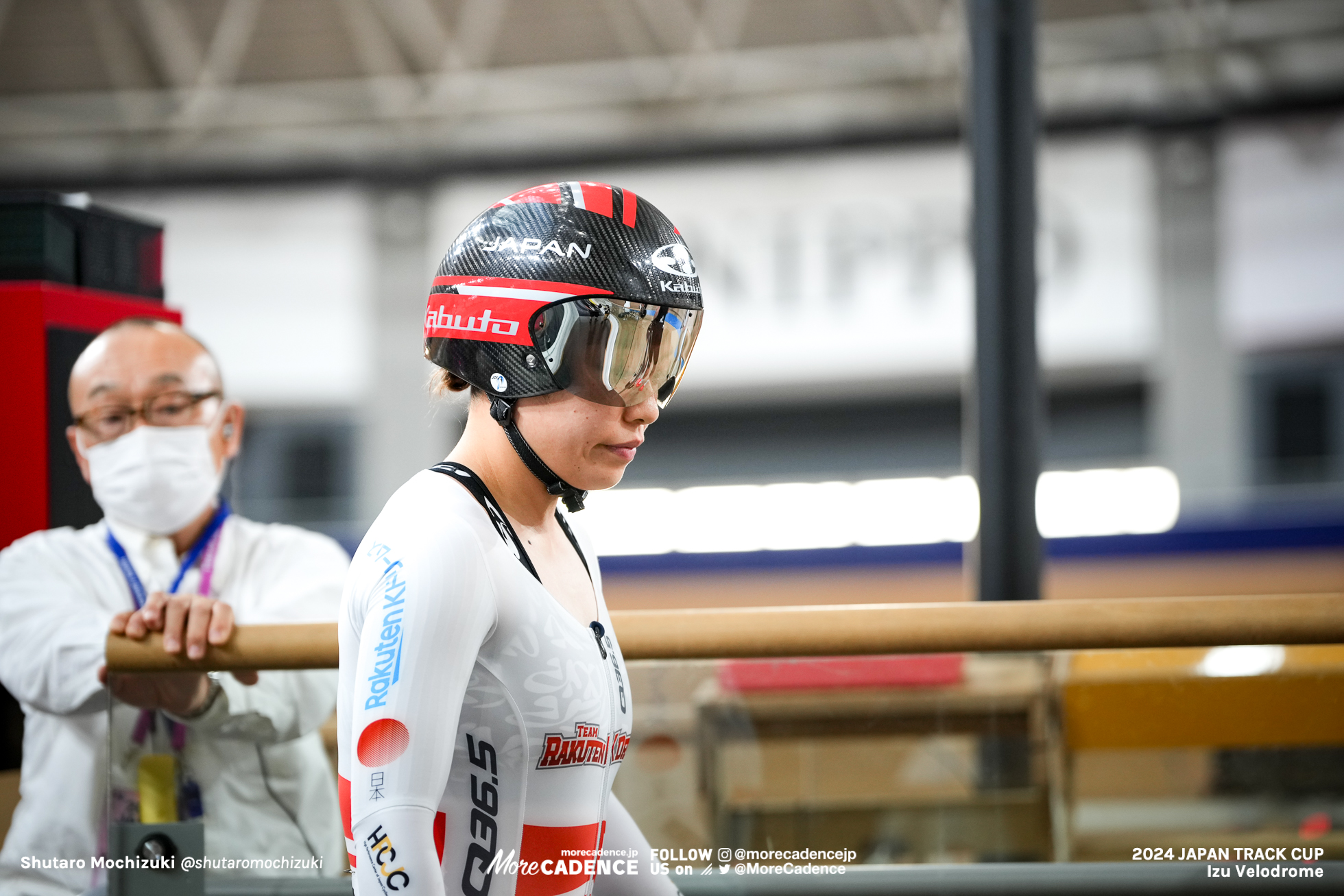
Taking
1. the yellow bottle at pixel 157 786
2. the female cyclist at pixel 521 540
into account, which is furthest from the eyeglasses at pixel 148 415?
the female cyclist at pixel 521 540

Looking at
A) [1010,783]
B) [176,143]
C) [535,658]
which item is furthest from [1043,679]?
[176,143]

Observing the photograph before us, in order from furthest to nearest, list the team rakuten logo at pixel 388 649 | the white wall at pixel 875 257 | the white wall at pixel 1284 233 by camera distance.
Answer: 1. the white wall at pixel 875 257
2. the white wall at pixel 1284 233
3. the team rakuten logo at pixel 388 649

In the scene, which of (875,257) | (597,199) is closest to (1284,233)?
(875,257)

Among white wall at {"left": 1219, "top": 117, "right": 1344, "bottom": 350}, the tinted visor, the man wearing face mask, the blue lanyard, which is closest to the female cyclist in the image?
the tinted visor

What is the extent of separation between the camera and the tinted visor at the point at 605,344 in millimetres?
1532

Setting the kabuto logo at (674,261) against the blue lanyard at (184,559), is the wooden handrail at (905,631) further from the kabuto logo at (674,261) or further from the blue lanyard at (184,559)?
the kabuto logo at (674,261)

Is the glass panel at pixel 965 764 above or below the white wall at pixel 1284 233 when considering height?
below

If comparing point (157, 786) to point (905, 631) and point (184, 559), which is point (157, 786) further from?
point (905, 631)

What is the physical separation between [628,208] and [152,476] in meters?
1.51

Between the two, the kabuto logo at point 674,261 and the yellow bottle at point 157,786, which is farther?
the yellow bottle at point 157,786

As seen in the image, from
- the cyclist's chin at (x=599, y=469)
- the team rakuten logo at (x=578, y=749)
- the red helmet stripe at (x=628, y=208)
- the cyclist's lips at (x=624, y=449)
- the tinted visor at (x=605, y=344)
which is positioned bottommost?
the team rakuten logo at (x=578, y=749)

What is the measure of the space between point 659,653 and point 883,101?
10.6 metres

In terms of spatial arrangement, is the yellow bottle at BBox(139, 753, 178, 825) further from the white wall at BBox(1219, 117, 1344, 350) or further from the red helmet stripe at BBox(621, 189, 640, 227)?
the white wall at BBox(1219, 117, 1344, 350)

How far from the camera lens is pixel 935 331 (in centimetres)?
1138
